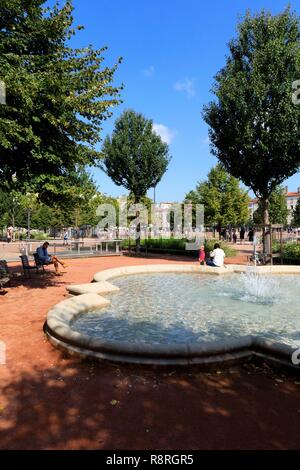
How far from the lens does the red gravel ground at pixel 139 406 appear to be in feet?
11.3

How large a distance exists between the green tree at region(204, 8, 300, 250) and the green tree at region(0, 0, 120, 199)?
10.7 metres

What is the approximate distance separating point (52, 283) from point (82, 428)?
29.7 ft

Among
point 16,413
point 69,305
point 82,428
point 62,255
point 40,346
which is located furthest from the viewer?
point 62,255

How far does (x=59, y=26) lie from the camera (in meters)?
9.87

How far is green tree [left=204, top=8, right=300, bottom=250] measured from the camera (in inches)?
714

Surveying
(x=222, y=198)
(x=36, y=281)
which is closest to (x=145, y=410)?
(x=36, y=281)

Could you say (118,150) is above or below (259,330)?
above

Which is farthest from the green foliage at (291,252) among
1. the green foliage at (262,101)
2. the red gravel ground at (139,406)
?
the red gravel ground at (139,406)

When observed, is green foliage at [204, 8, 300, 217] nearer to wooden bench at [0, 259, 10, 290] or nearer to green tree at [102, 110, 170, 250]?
green tree at [102, 110, 170, 250]

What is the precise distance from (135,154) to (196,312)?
19840 millimetres

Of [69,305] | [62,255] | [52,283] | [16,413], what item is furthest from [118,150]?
[16,413]

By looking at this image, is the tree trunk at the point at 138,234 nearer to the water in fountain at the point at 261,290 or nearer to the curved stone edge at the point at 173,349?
the water in fountain at the point at 261,290
